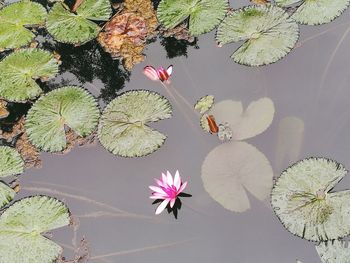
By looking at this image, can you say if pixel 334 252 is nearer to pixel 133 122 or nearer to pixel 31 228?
pixel 133 122

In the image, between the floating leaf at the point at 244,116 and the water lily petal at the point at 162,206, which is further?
the floating leaf at the point at 244,116

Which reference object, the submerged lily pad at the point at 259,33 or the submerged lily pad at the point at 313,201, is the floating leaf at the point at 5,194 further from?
the submerged lily pad at the point at 259,33

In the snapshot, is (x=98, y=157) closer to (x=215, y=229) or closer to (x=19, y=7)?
(x=215, y=229)

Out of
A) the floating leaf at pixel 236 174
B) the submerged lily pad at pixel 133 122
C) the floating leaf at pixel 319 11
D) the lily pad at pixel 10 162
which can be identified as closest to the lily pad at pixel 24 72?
the lily pad at pixel 10 162

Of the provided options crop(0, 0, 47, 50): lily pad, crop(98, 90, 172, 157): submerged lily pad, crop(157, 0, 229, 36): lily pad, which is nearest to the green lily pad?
crop(0, 0, 47, 50): lily pad

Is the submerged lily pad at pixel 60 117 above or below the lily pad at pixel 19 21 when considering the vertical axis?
below

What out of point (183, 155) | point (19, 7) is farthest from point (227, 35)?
point (19, 7)
